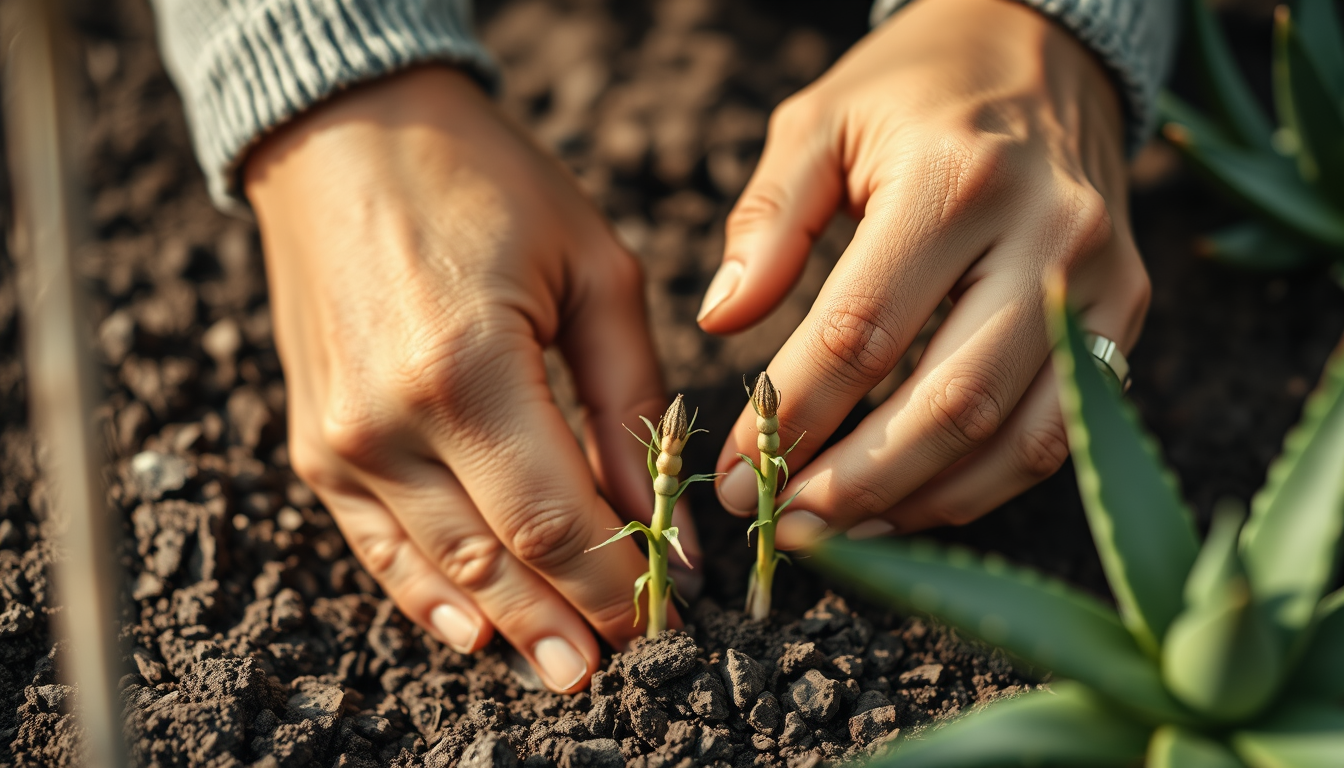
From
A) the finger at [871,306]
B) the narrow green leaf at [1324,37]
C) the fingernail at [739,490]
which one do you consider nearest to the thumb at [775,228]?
the finger at [871,306]

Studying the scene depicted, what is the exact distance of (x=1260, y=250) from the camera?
201cm

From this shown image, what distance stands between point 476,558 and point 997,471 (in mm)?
851

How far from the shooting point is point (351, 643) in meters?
1.53

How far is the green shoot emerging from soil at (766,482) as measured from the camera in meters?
1.14

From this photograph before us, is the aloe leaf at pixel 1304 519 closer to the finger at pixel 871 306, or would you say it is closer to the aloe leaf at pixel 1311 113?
the finger at pixel 871 306

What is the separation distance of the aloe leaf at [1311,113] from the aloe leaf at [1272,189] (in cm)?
4

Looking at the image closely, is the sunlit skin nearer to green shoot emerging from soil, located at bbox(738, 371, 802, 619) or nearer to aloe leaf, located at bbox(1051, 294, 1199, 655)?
green shoot emerging from soil, located at bbox(738, 371, 802, 619)

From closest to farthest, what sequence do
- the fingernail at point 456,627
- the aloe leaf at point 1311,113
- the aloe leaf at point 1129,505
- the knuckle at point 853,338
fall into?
the aloe leaf at point 1129,505 → the knuckle at point 853,338 → the fingernail at point 456,627 → the aloe leaf at point 1311,113

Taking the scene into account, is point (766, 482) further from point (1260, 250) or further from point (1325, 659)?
point (1260, 250)

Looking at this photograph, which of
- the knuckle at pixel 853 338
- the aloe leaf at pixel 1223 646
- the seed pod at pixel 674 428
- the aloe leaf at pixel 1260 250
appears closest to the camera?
the aloe leaf at pixel 1223 646

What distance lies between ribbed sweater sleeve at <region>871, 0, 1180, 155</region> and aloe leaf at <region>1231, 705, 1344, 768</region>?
121 centimetres

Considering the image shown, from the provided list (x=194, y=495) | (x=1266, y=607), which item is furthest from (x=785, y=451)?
(x=194, y=495)

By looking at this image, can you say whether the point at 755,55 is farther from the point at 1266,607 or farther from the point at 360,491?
the point at 1266,607

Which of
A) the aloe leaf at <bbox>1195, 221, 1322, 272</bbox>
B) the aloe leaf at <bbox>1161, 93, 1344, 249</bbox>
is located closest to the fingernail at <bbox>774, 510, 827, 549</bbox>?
the aloe leaf at <bbox>1161, 93, 1344, 249</bbox>
